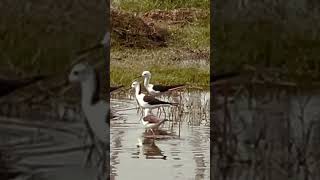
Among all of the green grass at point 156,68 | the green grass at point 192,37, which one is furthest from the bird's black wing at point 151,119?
the green grass at point 192,37

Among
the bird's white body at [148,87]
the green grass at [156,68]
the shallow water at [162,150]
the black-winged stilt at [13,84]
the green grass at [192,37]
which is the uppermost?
the green grass at [192,37]

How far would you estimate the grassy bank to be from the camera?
586 cm

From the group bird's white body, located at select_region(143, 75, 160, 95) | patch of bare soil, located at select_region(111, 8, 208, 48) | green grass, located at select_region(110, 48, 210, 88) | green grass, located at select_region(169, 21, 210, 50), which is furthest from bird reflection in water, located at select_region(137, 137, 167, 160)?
green grass, located at select_region(169, 21, 210, 50)

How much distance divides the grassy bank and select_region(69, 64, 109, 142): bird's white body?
2.91 meters

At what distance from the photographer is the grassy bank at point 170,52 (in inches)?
231

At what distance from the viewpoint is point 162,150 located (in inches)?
155

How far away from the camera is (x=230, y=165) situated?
2.55 metres

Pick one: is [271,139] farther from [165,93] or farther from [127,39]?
[127,39]

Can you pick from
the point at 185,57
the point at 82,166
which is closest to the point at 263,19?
the point at 82,166

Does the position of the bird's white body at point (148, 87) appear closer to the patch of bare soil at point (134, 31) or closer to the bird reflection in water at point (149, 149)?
the bird reflection in water at point (149, 149)

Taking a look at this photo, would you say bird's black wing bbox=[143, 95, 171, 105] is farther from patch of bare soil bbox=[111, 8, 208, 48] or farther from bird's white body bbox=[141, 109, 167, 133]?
patch of bare soil bbox=[111, 8, 208, 48]

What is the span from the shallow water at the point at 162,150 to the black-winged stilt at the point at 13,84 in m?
0.96

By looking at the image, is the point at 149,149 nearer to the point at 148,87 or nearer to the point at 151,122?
the point at 151,122

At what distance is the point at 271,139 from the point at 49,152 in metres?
0.69
